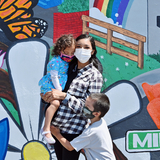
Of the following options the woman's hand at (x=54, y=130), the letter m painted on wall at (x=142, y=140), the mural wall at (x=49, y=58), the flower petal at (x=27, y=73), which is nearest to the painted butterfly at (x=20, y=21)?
the mural wall at (x=49, y=58)

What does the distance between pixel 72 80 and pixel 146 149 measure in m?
2.07

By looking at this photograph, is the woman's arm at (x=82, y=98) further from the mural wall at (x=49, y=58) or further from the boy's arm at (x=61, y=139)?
the mural wall at (x=49, y=58)

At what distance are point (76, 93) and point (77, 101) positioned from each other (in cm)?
8

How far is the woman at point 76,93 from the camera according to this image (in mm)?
1887

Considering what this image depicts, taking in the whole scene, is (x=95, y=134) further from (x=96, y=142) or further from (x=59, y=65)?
(x=59, y=65)

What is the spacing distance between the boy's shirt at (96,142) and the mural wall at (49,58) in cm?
140

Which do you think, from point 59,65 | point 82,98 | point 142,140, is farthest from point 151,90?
point 59,65

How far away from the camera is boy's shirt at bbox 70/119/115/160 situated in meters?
1.84

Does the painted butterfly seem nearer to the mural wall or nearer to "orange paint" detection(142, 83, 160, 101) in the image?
the mural wall

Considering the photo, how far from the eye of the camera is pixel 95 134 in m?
1.84

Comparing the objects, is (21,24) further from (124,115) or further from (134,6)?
(124,115)

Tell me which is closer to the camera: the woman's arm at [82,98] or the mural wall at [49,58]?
the woman's arm at [82,98]

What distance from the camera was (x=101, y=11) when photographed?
3.24 m

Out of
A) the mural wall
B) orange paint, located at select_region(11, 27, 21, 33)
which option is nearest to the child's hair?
the mural wall
